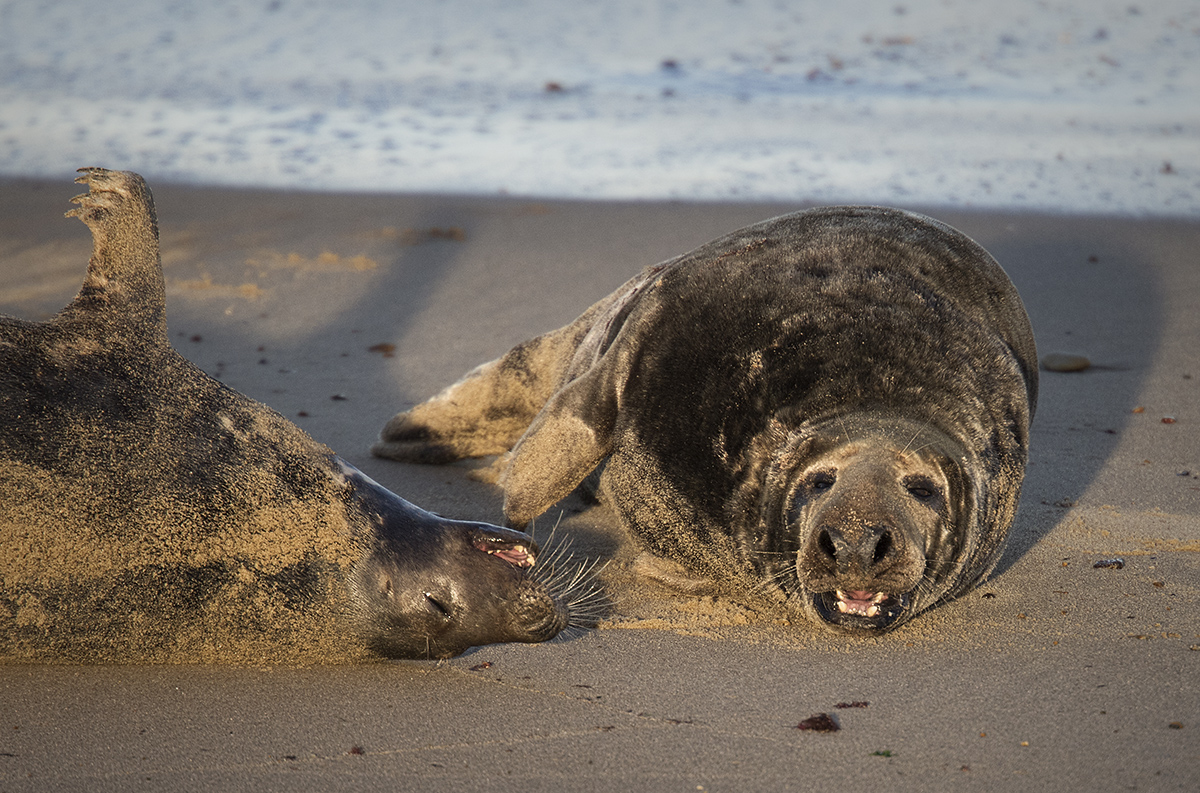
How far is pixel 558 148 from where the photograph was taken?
10.7 meters

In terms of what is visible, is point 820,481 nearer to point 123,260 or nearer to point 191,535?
point 191,535

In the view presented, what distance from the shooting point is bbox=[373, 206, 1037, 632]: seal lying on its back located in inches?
121

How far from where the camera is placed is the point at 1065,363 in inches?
218

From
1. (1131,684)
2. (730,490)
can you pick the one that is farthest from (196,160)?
(1131,684)

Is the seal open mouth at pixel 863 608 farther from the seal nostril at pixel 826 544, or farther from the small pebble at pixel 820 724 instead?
the small pebble at pixel 820 724

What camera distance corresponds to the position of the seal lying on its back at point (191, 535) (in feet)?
8.55

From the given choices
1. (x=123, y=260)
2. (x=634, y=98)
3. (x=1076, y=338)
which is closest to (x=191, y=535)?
(x=123, y=260)

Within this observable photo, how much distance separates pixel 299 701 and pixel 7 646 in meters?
0.69

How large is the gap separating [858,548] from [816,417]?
52cm

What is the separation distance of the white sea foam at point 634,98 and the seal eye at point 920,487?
5942mm

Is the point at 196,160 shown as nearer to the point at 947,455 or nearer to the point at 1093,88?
the point at 947,455

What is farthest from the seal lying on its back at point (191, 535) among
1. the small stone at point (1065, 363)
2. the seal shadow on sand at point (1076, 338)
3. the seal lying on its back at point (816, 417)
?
the small stone at point (1065, 363)

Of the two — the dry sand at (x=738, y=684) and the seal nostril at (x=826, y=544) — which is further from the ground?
the seal nostril at (x=826, y=544)

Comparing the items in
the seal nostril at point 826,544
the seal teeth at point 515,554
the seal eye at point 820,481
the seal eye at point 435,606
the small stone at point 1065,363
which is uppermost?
the seal eye at point 820,481
